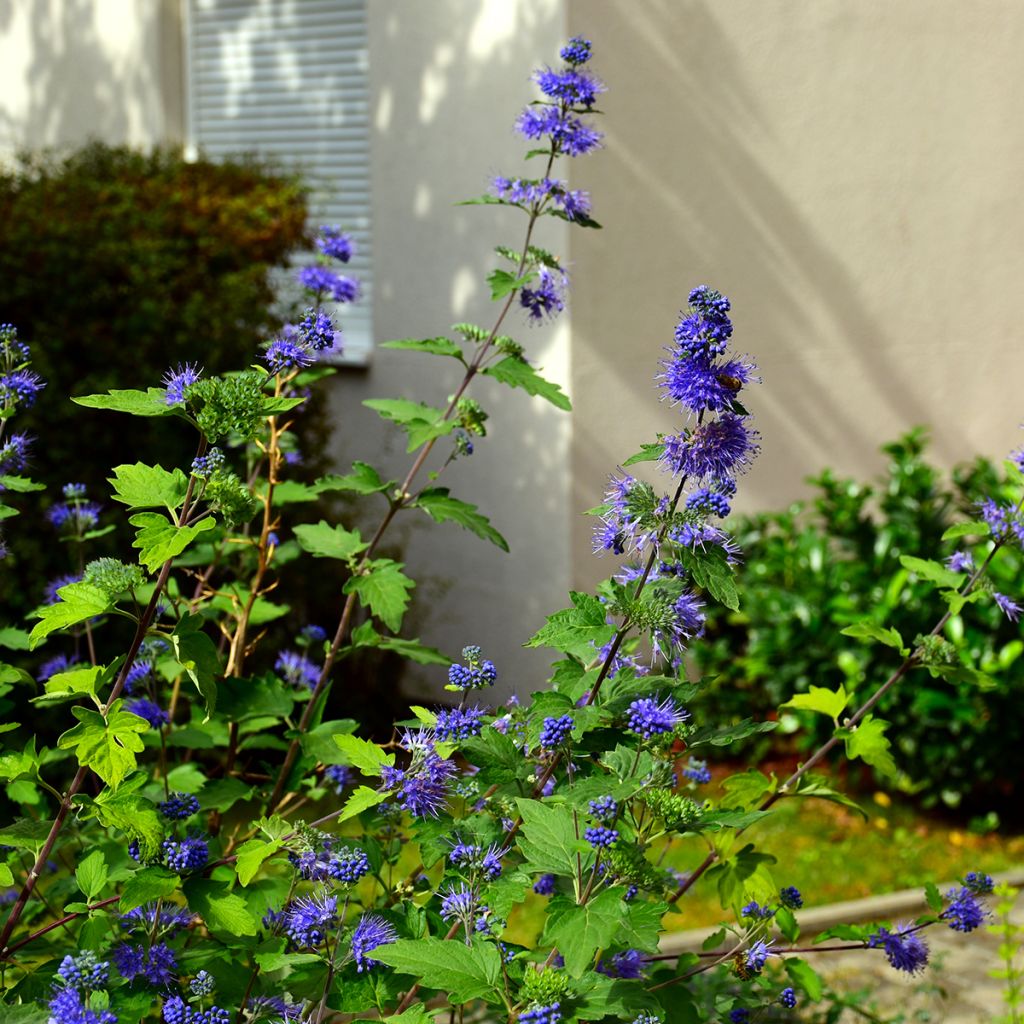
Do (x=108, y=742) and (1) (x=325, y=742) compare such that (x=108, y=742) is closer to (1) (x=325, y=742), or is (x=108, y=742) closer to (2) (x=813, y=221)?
(1) (x=325, y=742)

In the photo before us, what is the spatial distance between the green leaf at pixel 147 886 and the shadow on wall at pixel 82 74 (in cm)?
739

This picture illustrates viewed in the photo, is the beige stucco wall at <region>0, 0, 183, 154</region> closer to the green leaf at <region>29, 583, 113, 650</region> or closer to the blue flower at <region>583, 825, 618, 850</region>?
the green leaf at <region>29, 583, 113, 650</region>

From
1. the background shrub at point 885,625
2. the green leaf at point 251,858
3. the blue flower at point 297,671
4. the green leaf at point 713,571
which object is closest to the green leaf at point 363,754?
the green leaf at point 251,858

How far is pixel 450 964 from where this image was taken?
1.87 meters

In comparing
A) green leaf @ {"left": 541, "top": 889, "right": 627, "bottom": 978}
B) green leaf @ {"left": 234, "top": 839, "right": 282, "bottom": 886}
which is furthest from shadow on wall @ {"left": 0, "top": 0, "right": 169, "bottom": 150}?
green leaf @ {"left": 541, "top": 889, "right": 627, "bottom": 978}

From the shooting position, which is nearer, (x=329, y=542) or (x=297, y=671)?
(x=329, y=542)

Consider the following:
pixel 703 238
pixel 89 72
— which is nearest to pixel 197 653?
pixel 703 238

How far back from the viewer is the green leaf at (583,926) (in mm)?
1783

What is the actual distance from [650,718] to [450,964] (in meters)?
0.43

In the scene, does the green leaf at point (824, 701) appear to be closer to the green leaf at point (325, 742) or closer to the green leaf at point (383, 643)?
the green leaf at point (383, 643)

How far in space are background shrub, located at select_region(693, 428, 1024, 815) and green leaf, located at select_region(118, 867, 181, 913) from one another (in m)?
4.00

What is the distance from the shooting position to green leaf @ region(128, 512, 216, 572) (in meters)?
1.91

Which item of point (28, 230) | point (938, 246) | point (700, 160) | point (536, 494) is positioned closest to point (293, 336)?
point (28, 230)

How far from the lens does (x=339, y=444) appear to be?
7660mm
